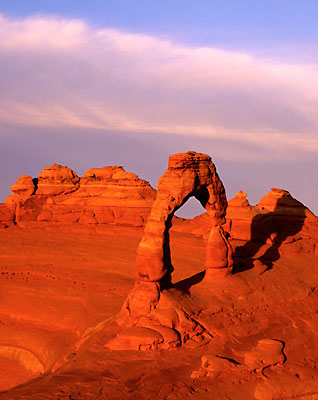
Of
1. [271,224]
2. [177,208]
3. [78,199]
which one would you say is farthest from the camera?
[78,199]

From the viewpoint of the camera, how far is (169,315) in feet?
40.5

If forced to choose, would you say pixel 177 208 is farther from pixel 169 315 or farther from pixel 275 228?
pixel 275 228

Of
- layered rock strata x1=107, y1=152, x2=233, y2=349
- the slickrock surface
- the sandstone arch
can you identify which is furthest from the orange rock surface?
the slickrock surface

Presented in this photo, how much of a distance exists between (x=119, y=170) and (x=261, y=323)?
19.1 m

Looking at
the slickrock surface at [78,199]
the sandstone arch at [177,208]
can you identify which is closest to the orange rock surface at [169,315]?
the sandstone arch at [177,208]

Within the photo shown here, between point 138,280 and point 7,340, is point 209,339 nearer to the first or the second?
point 138,280

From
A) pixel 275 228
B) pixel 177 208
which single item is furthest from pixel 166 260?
pixel 275 228

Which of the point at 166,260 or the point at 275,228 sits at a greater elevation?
the point at 275,228

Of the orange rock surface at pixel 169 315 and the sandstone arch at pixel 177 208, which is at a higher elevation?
the sandstone arch at pixel 177 208

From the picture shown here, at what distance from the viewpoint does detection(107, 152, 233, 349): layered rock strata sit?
11836mm

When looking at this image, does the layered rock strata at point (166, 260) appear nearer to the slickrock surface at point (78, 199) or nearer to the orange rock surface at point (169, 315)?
the orange rock surface at point (169, 315)

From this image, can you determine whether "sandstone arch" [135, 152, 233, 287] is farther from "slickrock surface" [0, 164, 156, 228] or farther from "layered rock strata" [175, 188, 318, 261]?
"slickrock surface" [0, 164, 156, 228]

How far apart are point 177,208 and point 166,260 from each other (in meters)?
1.74

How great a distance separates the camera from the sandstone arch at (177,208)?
43.3ft
